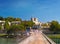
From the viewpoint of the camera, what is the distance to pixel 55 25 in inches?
3543

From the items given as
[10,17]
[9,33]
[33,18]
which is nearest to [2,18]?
[10,17]

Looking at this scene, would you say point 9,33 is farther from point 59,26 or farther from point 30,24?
point 30,24

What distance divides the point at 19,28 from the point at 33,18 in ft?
189

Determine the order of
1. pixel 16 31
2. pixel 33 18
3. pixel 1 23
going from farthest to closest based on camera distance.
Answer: pixel 33 18 < pixel 1 23 < pixel 16 31

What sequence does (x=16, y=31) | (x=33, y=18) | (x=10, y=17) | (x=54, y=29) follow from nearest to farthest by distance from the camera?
(x=16, y=31)
(x=54, y=29)
(x=10, y=17)
(x=33, y=18)

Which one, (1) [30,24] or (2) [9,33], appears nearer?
(2) [9,33]

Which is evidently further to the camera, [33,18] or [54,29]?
[33,18]

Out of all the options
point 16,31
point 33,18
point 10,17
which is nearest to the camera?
point 16,31

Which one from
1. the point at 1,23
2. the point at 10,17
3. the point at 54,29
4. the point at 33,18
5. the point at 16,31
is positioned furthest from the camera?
the point at 33,18

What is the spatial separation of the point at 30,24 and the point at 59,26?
76.5 ft

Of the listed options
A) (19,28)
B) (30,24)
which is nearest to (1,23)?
(30,24)

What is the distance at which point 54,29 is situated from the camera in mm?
87750

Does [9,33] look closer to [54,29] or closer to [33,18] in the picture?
[54,29]

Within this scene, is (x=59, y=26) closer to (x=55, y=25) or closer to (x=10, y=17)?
(x=55, y=25)
